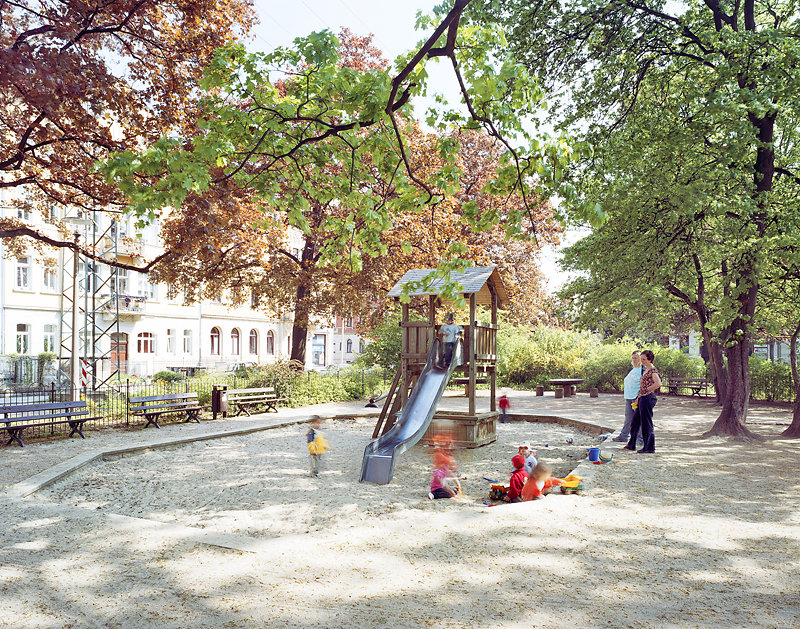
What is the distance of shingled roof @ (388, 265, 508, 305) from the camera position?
13.8m

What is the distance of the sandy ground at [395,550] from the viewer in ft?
14.3

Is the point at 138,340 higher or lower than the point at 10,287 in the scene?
lower

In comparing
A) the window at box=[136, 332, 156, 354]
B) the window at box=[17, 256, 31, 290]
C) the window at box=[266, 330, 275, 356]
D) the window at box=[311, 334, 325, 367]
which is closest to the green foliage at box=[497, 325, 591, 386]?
the window at box=[136, 332, 156, 354]

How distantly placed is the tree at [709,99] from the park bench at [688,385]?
13.1m

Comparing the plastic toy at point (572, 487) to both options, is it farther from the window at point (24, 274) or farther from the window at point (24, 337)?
the window at point (24, 274)

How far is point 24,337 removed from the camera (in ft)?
118

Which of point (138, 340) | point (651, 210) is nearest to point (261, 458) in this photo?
point (651, 210)

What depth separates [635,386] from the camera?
12.1 m

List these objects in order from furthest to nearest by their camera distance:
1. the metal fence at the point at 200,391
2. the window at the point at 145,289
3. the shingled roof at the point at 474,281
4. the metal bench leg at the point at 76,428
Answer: the window at the point at 145,289 → the metal fence at the point at 200,391 → the metal bench leg at the point at 76,428 → the shingled roof at the point at 474,281

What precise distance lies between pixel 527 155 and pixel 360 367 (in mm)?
21347

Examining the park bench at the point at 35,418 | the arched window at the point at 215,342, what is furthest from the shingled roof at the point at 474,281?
the arched window at the point at 215,342

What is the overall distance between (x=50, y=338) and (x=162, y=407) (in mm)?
25710

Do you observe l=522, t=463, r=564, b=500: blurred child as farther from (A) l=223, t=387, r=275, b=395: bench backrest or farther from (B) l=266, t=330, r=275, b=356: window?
(B) l=266, t=330, r=275, b=356: window

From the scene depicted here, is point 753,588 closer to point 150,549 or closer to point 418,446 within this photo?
point 150,549
